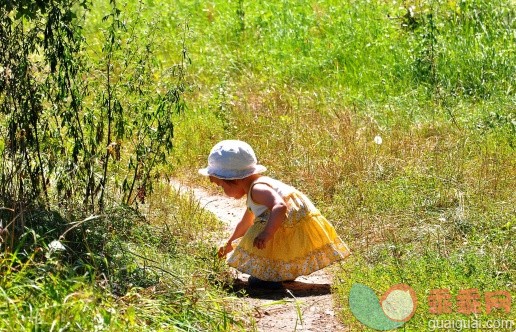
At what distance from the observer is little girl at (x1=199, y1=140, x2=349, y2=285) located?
6.08 metres

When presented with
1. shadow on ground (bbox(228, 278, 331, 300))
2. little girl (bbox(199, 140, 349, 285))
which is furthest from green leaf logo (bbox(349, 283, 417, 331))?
little girl (bbox(199, 140, 349, 285))

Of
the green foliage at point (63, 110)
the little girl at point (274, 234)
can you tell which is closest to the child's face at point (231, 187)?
the little girl at point (274, 234)

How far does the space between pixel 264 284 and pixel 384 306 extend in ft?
3.30

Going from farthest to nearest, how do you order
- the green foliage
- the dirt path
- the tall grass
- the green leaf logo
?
the green foliage → the tall grass → the dirt path → the green leaf logo

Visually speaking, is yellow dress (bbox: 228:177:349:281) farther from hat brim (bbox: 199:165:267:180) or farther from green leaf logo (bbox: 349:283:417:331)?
green leaf logo (bbox: 349:283:417:331)

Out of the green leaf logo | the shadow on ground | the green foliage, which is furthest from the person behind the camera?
the green foliage

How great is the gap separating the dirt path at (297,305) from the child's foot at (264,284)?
0.12 feet

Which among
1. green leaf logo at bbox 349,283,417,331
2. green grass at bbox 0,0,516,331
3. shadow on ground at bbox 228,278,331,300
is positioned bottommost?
shadow on ground at bbox 228,278,331,300

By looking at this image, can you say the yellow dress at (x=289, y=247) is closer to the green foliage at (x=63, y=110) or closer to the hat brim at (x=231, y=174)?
the hat brim at (x=231, y=174)

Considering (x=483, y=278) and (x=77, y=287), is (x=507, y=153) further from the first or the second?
(x=77, y=287)

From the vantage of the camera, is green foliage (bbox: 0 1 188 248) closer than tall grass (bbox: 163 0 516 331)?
No

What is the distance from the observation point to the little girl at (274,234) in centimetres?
608

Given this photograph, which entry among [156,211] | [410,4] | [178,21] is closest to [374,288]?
[156,211]

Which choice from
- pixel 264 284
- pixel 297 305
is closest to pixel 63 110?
pixel 264 284
